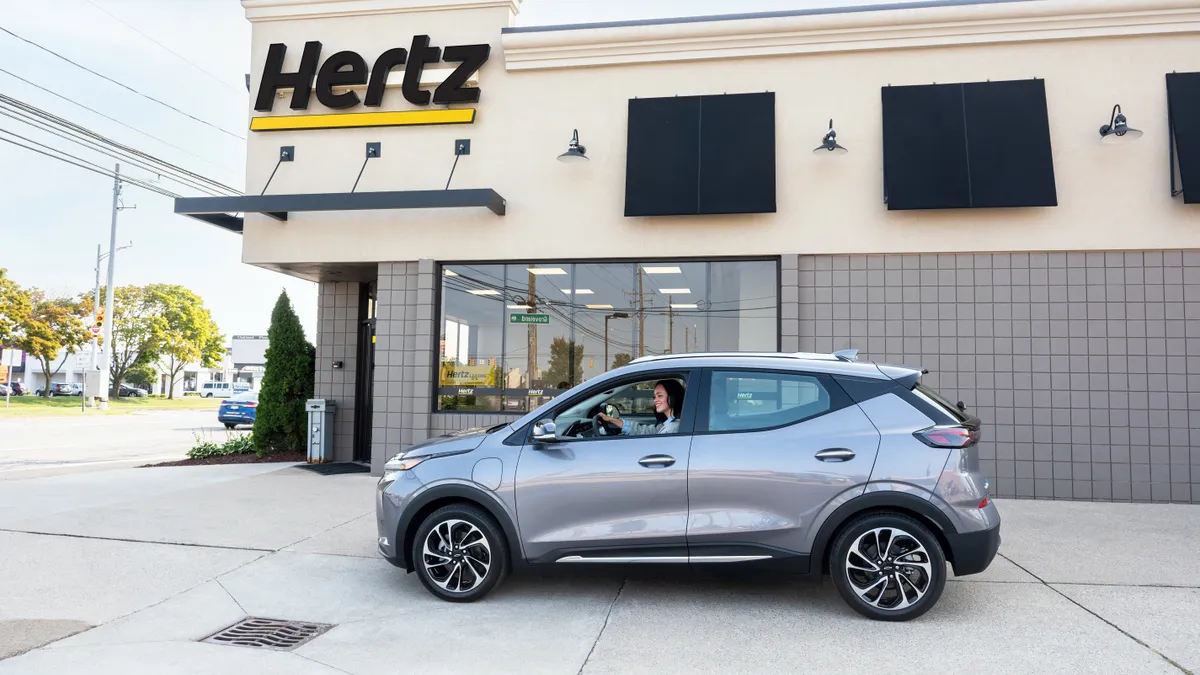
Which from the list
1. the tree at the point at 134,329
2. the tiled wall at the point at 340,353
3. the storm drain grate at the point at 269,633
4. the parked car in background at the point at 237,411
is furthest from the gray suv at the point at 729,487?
the tree at the point at 134,329

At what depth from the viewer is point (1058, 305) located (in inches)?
404

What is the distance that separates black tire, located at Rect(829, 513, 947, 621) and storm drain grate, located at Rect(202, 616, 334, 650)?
3.29 metres

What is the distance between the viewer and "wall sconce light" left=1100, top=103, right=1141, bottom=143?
9664 millimetres

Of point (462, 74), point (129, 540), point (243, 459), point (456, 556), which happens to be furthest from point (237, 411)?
point (456, 556)

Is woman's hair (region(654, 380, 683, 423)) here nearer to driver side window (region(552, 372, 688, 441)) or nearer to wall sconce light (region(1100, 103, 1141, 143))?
driver side window (region(552, 372, 688, 441))

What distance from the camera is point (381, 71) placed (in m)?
11.9

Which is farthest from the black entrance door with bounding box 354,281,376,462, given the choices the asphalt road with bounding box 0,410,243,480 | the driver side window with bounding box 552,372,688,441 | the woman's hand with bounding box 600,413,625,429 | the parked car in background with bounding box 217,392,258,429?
the parked car in background with bounding box 217,392,258,429

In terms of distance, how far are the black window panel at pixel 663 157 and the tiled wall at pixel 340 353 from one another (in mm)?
5540

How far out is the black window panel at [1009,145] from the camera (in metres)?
9.99

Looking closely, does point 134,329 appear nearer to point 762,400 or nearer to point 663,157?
point 663,157

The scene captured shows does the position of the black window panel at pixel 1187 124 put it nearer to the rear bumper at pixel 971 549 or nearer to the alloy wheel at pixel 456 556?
the rear bumper at pixel 971 549

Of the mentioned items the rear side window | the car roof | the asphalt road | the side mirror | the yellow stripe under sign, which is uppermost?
the yellow stripe under sign

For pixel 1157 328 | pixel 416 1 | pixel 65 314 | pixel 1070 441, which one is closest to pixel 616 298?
pixel 416 1

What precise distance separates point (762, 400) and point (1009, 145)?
684 centimetres
